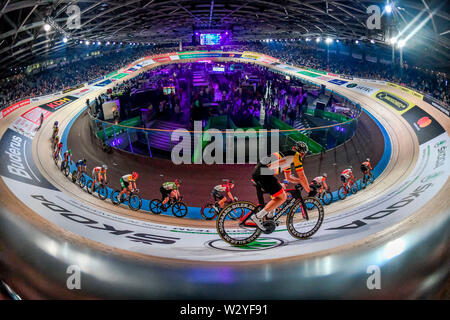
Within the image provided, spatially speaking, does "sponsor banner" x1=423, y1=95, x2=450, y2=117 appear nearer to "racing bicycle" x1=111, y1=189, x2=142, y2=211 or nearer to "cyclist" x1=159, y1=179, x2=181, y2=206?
"cyclist" x1=159, y1=179, x2=181, y2=206

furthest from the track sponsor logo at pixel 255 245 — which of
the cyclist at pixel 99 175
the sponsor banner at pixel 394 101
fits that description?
the sponsor banner at pixel 394 101

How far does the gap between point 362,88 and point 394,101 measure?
4139 millimetres

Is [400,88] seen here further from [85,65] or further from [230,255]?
[85,65]

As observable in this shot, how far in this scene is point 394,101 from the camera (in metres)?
16.1

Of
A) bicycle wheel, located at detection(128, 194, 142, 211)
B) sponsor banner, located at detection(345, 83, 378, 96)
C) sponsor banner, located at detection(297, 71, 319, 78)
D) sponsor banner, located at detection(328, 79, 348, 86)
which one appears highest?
sponsor banner, located at detection(297, 71, 319, 78)

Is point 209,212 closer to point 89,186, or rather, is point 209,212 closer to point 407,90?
point 89,186

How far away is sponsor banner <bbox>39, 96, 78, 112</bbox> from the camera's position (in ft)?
51.2

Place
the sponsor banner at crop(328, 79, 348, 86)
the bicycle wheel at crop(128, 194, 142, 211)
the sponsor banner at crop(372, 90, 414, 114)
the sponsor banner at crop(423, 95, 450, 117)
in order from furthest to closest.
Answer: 1. the sponsor banner at crop(328, 79, 348, 86)
2. the sponsor banner at crop(372, 90, 414, 114)
3. the sponsor banner at crop(423, 95, 450, 117)
4. the bicycle wheel at crop(128, 194, 142, 211)

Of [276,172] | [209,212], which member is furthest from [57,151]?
[276,172]

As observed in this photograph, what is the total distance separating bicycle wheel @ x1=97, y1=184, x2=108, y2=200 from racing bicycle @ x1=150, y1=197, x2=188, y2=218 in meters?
1.86

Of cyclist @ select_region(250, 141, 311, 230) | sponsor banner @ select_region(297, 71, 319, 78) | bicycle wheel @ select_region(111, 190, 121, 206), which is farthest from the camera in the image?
sponsor banner @ select_region(297, 71, 319, 78)

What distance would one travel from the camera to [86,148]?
13.2 m

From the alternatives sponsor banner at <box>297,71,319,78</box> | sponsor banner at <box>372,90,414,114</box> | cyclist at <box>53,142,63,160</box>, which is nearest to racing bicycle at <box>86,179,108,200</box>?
cyclist at <box>53,142,63,160</box>

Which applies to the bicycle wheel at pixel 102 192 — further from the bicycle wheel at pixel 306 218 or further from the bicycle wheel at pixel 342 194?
the bicycle wheel at pixel 342 194
